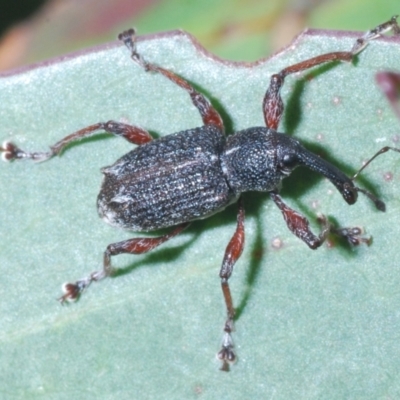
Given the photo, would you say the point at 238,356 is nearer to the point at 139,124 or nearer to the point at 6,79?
the point at 139,124

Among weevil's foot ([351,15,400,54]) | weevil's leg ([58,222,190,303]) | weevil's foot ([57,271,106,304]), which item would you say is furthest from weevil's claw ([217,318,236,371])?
weevil's foot ([351,15,400,54])

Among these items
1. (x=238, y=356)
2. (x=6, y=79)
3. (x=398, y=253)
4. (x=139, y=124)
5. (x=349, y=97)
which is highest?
(x=6, y=79)

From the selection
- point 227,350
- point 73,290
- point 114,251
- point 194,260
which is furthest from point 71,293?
point 227,350

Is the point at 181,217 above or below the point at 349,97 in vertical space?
below

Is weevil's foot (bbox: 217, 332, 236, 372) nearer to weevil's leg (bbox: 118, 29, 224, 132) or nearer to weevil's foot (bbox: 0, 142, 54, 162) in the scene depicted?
weevil's leg (bbox: 118, 29, 224, 132)

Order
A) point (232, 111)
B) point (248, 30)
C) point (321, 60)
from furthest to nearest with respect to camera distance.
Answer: point (248, 30)
point (232, 111)
point (321, 60)

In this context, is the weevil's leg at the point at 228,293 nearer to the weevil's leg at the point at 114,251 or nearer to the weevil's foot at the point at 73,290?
the weevil's leg at the point at 114,251

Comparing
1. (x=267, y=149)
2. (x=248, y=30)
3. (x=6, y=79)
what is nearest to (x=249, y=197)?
(x=267, y=149)
